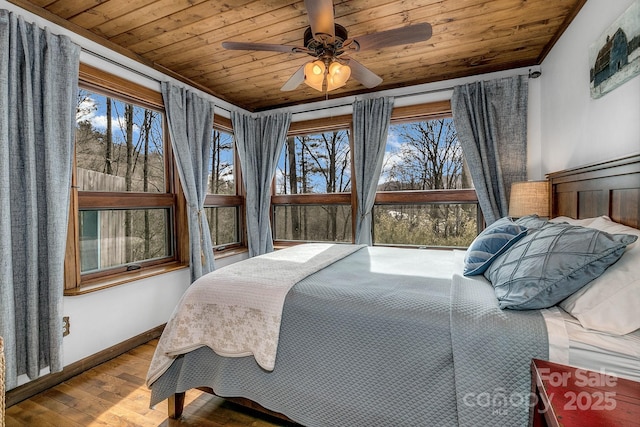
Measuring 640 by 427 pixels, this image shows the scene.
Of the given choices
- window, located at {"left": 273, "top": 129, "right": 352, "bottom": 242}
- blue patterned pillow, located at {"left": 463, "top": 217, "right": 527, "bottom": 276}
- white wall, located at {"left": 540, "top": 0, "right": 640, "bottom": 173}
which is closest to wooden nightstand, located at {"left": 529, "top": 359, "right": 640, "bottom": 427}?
blue patterned pillow, located at {"left": 463, "top": 217, "right": 527, "bottom": 276}

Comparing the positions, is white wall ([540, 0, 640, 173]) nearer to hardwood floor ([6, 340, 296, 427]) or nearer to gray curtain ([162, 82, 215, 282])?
hardwood floor ([6, 340, 296, 427])

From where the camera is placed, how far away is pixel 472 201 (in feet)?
10.8

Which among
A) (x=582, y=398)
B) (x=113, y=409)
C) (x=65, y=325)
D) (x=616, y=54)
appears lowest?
(x=113, y=409)

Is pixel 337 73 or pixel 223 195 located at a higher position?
pixel 337 73

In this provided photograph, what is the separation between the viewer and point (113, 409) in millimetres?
1785

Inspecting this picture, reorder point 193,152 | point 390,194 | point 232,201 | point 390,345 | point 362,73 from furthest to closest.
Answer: point 232,201 → point 390,194 → point 193,152 → point 362,73 → point 390,345

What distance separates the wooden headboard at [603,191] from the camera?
4.73 ft

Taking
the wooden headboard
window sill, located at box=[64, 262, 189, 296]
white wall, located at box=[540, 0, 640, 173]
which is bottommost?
window sill, located at box=[64, 262, 189, 296]

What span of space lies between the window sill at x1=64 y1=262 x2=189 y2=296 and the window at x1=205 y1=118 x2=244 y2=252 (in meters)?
0.82

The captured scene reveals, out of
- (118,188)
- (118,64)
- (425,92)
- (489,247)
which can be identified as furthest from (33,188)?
(425,92)

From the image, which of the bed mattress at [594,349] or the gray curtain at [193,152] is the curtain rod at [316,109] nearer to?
the gray curtain at [193,152]

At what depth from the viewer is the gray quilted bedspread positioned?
1.08 metres

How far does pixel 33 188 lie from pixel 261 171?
2451mm

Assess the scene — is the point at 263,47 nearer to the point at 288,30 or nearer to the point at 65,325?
the point at 288,30
